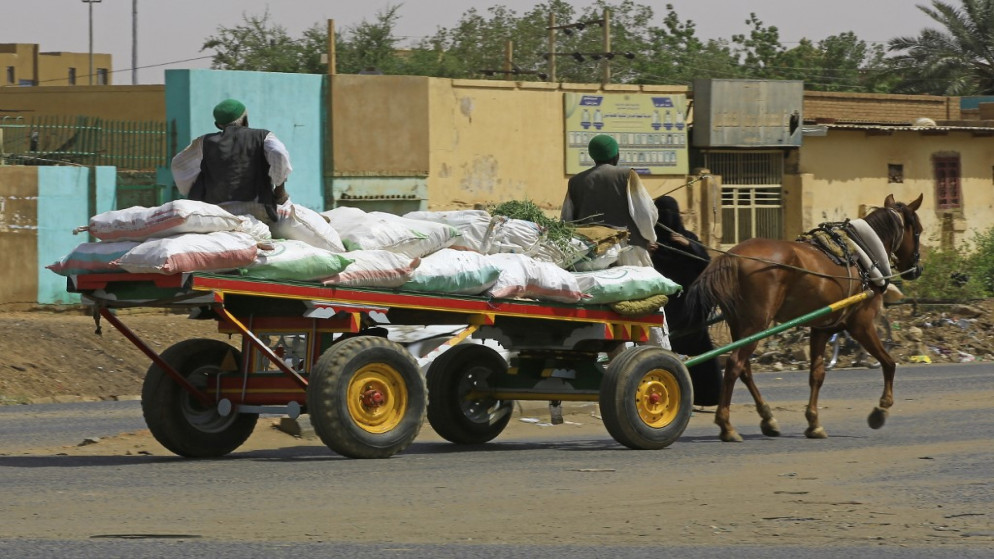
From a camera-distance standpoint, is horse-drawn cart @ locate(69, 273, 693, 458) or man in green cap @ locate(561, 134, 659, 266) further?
man in green cap @ locate(561, 134, 659, 266)

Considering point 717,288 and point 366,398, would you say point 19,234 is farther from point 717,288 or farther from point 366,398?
point 366,398

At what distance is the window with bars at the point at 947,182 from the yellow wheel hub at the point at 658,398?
31.6 m

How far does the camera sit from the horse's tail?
13211 millimetres

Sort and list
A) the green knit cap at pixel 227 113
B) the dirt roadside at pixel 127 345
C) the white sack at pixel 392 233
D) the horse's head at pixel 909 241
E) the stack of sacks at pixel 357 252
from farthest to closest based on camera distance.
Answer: the dirt roadside at pixel 127 345 → the horse's head at pixel 909 241 → the green knit cap at pixel 227 113 → the white sack at pixel 392 233 → the stack of sacks at pixel 357 252

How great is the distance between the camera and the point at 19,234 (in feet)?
88.8

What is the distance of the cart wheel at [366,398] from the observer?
33.7 ft

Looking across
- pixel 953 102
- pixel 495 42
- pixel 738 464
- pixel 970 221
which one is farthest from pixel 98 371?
pixel 495 42

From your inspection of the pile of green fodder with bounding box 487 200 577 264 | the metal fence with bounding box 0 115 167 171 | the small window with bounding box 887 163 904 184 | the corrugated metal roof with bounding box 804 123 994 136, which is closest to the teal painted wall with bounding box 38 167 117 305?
the metal fence with bounding box 0 115 167 171

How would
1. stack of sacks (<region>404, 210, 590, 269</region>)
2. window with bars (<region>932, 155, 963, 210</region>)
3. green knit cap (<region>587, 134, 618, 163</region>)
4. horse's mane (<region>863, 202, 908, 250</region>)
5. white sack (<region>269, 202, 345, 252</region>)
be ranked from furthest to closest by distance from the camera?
window with bars (<region>932, 155, 963, 210</region>) < horse's mane (<region>863, 202, 908, 250</region>) < green knit cap (<region>587, 134, 618, 163</region>) < stack of sacks (<region>404, 210, 590, 269</region>) < white sack (<region>269, 202, 345, 252</region>)

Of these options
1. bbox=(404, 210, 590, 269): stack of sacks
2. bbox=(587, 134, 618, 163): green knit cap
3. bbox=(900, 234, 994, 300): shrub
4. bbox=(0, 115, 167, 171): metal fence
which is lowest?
bbox=(900, 234, 994, 300): shrub

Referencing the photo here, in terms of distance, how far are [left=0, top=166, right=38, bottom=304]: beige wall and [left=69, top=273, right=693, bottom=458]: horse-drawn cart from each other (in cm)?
1530

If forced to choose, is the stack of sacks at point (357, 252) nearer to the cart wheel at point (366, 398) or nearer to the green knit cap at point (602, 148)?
the cart wheel at point (366, 398)

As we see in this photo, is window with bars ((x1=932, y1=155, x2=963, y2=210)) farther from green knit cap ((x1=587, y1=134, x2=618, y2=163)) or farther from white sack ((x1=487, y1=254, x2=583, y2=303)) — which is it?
white sack ((x1=487, y1=254, x2=583, y2=303))

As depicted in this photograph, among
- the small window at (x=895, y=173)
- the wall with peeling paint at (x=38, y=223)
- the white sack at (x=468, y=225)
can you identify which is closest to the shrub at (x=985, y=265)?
the small window at (x=895, y=173)
